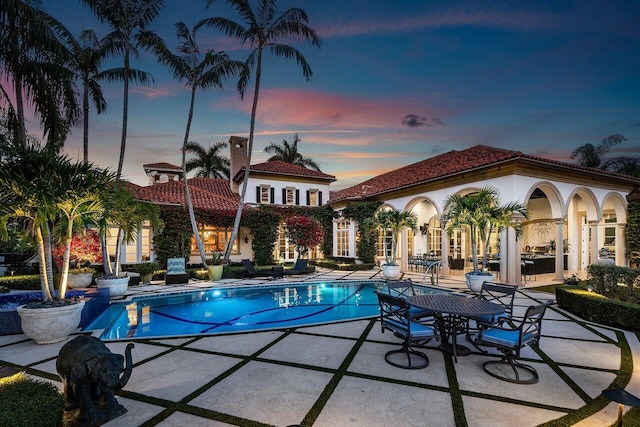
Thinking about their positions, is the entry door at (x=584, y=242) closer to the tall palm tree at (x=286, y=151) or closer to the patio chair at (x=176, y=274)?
the patio chair at (x=176, y=274)

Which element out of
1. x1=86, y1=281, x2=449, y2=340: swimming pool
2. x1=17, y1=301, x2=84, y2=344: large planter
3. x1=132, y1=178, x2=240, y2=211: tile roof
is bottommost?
x1=86, y1=281, x2=449, y2=340: swimming pool

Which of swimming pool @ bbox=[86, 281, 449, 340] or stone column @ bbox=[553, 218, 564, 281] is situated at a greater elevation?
stone column @ bbox=[553, 218, 564, 281]

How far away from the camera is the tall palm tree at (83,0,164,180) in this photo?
438 inches

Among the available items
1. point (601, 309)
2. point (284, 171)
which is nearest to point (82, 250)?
point (284, 171)

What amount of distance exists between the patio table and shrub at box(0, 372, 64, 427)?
4.39 metres

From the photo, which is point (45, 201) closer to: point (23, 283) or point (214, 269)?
point (23, 283)

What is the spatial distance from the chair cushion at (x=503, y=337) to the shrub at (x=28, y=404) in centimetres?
491

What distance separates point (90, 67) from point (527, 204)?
738 inches

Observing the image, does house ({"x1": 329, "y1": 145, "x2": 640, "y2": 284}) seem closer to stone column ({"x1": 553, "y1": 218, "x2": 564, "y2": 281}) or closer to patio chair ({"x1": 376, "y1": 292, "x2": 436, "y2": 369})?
stone column ({"x1": 553, "y1": 218, "x2": 564, "y2": 281})

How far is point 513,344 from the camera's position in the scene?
4016mm

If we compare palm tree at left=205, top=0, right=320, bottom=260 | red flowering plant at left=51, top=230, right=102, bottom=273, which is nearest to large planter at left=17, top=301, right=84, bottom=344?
red flowering plant at left=51, top=230, right=102, bottom=273

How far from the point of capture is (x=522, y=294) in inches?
387

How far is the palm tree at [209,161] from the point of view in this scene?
2885cm

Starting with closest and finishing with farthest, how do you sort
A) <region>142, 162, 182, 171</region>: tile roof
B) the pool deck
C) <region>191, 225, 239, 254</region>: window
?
the pool deck, <region>191, 225, 239, 254</region>: window, <region>142, 162, 182, 171</region>: tile roof
